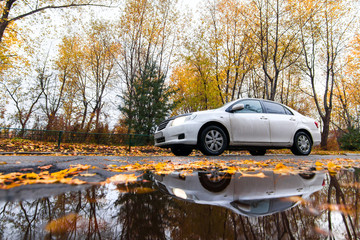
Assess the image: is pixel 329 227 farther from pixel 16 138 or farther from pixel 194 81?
pixel 194 81

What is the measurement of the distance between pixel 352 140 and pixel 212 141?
20.5 metres

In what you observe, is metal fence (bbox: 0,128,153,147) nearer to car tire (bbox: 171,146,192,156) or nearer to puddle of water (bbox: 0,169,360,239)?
car tire (bbox: 171,146,192,156)

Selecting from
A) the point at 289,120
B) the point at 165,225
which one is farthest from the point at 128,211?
the point at 289,120

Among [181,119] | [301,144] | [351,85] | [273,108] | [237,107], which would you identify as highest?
[351,85]

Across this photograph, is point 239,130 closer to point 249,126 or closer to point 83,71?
point 249,126

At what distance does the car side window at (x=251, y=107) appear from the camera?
6.09 metres

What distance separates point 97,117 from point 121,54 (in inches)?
359

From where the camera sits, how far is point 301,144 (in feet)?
21.7

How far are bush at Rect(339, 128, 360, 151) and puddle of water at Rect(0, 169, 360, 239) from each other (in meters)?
22.9

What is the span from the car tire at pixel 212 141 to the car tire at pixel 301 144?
8.67ft

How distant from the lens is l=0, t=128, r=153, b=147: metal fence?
8430 millimetres

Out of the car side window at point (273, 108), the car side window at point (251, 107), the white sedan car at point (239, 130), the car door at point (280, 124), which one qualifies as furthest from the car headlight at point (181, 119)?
the car side window at point (273, 108)

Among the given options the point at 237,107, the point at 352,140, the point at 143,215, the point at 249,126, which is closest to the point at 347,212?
the point at 143,215

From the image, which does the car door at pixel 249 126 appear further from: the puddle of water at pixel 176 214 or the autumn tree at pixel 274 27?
the autumn tree at pixel 274 27
